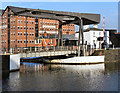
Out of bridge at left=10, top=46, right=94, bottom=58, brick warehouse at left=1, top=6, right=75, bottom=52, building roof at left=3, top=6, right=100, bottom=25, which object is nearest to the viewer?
building roof at left=3, top=6, right=100, bottom=25

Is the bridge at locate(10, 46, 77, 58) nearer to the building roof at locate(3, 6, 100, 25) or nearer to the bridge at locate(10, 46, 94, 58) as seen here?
the bridge at locate(10, 46, 94, 58)

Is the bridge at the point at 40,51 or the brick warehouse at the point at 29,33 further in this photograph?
the brick warehouse at the point at 29,33

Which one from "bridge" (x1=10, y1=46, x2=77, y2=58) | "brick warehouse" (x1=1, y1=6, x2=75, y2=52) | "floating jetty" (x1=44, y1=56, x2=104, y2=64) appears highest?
"brick warehouse" (x1=1, y1=6, x2=75, y2=52)

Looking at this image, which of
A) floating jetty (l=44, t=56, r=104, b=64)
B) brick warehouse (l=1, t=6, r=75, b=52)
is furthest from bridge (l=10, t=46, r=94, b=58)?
brick warehouse (l=1, t=6, r=75, b=52)

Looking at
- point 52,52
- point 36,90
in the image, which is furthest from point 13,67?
point 36,90

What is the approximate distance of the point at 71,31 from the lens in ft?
336

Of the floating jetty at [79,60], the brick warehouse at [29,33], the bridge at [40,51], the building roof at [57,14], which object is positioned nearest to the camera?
the building roof at [57,14]

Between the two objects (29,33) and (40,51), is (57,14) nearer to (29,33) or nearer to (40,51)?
(40,51)

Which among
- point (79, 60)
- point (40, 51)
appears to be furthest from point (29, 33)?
point (40, 51)

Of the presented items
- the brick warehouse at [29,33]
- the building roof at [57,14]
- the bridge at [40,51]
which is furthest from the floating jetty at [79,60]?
the brick warehouse at [29,33]

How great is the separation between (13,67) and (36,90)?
42.7ft

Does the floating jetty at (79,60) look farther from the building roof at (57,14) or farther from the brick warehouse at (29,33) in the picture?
the brick warehouse at (29,33)

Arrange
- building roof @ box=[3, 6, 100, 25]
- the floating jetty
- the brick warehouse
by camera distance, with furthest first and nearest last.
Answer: the brick warehouse < the floating jetty < building roof @ box=[3, 6, 100, 25]

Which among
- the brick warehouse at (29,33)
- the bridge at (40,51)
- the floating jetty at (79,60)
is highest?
the brick warehouse at (29,33)
